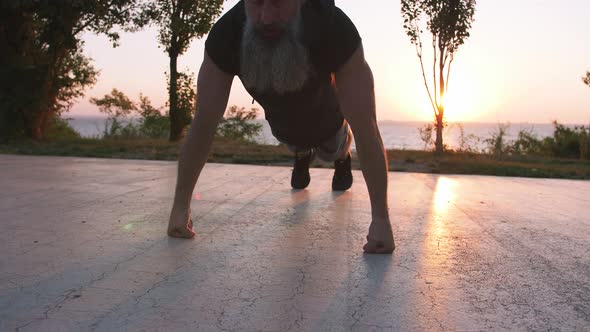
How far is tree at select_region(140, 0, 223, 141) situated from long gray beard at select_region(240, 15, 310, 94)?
739 centimetres

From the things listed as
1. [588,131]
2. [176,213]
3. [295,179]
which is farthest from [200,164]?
[588,131]

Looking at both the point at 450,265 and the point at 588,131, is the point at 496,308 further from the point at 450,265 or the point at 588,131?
the point at 588,131

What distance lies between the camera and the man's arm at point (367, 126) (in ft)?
5.85

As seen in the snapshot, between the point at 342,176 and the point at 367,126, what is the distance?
143cm

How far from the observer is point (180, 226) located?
6.10 feet

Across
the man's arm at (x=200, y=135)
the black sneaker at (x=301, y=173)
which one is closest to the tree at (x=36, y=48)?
the black sneaker at (x=301, y=173)

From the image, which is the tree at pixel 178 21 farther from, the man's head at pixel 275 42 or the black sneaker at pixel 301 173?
the man's head at pixel 275 42

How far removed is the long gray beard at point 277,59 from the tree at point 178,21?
7389mm

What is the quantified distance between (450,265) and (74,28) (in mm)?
8170

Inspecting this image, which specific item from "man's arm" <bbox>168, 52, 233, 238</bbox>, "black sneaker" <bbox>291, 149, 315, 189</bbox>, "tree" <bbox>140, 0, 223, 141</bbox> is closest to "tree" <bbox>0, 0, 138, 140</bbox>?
"tree" <bbox>140, 0, 223, 141</bbox>

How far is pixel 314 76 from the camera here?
1.82m

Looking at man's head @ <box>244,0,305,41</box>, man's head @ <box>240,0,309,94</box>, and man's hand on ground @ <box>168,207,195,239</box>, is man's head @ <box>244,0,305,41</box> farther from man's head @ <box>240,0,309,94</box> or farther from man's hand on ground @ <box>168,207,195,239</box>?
man's hand on ground @ <box>168,207,195,239</box>

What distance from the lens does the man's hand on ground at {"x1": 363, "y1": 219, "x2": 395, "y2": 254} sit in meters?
1.71

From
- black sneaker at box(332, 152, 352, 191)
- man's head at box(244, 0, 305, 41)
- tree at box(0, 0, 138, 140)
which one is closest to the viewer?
man's head at box(244, 0, 305, 41)
